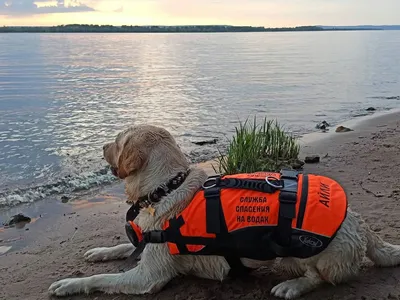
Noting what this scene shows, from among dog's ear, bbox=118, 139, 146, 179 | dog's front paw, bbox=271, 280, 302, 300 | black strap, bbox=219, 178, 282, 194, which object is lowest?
dog's front paw, bbox=271, 280, 302, 300

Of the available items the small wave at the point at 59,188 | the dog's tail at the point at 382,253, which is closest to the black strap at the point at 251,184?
the dog's tail at the point at 382,253

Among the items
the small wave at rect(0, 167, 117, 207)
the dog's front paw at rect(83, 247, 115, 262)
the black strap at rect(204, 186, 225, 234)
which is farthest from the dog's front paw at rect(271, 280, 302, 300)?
the small wave at rect(0, 167, 117, 207)

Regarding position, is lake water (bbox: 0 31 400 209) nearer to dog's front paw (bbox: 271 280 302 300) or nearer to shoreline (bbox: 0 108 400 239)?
shoreline (bbox: 0 108 400 239)

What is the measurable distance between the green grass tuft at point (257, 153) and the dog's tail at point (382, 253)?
391 centimetres

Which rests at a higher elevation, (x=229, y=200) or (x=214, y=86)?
(x=229, y=200)

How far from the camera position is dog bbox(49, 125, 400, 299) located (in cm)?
452

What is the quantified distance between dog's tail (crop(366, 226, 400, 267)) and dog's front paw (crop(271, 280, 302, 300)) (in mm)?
876

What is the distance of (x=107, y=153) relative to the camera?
496cm

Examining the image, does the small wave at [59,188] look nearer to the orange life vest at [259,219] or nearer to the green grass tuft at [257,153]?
the green grass tuft at [257,153]

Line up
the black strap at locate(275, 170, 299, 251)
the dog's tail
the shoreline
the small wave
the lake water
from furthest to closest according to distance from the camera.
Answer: the lake water
the small wave
the shoreline
the dog's tail
the black strap at locate(275, 170, 299, 251)

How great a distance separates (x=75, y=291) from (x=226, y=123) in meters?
12.5

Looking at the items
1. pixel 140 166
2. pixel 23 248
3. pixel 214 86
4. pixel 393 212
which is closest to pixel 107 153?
pixel 140 166

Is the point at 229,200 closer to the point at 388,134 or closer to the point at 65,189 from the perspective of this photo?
the point at 65,189

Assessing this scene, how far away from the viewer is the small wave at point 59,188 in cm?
900
